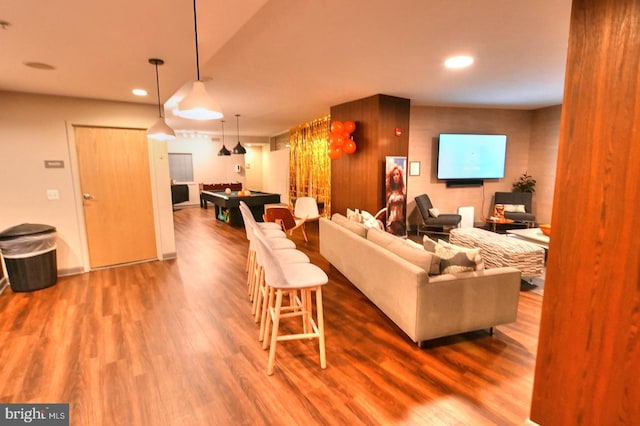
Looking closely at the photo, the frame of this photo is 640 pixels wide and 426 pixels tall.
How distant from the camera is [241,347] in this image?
2438 millimetres

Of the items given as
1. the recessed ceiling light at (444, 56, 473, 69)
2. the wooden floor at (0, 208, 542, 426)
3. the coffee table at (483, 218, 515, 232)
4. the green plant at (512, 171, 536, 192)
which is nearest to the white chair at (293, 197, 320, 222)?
the wooden floor at (0, 208, 542, 426)

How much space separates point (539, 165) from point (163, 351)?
7422mm

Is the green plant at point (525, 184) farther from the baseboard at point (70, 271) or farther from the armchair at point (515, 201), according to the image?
the baseboard at point (70, 271)

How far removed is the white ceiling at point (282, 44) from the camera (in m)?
2.07

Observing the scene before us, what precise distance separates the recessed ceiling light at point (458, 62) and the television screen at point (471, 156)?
8.43 feet

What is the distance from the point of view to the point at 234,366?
2201mm

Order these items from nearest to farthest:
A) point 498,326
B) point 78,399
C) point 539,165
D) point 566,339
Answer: point 566,339 < point 78,399 < point 498,326 < point 539,165

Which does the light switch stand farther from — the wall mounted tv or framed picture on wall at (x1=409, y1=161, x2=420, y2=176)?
the wall mounted tv

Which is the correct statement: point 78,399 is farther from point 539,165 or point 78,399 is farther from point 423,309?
point 539,165

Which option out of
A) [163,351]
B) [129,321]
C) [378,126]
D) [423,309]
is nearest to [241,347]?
[163,351]

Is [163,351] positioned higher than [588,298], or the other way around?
[588,298]

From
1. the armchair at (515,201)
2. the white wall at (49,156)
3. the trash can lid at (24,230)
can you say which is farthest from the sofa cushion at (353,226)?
the armchair at (515,201)

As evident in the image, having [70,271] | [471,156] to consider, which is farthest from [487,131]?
[70,271]

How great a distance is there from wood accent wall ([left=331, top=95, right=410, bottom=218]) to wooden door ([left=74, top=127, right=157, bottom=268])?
335 centimetres
